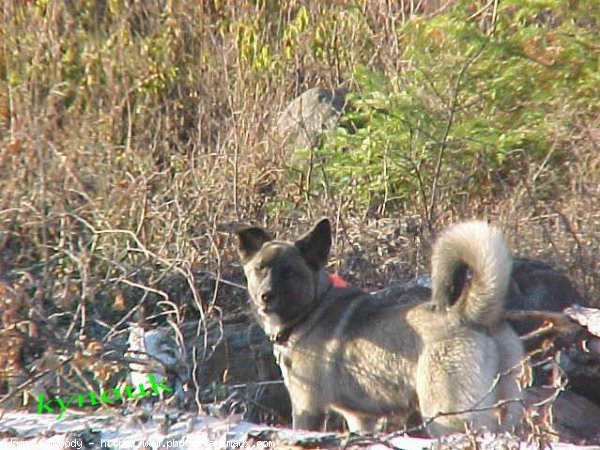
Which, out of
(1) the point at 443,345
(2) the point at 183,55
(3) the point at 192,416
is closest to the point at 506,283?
(1) the point at 443,345

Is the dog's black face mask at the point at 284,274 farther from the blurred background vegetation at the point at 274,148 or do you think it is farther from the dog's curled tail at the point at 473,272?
the dog's curled tail at the point at 473,272

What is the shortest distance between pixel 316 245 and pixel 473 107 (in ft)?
12.5

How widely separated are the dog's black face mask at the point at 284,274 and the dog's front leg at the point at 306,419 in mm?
509

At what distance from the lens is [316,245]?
22.2 ft

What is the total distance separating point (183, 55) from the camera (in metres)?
12.8

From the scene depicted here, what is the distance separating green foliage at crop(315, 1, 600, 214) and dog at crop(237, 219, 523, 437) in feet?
9.06

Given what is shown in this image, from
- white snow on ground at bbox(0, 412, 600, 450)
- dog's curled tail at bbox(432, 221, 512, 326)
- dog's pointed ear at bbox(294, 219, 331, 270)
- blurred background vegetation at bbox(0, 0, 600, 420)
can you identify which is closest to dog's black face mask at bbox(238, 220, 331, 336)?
dog's pointed ear at bbox(294, 219, 331, 270)

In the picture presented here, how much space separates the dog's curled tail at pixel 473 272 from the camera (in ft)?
18.4

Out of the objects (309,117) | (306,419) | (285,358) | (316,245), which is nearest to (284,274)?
(316,245)

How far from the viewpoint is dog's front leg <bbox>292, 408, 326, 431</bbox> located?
6.37 m

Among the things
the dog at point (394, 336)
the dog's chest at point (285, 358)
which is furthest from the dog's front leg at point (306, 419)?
the dog's chest at point (285, 358)

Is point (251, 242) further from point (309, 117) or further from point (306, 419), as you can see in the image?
point (309, 117)

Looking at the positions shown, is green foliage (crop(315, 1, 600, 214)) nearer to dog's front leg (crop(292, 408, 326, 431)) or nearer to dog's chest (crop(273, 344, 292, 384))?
dog's chest (crop(273, 344, 292, 384))

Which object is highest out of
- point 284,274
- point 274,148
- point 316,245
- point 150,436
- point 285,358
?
point 274,148
